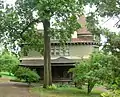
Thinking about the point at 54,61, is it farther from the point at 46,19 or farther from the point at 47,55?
the point at 46,19

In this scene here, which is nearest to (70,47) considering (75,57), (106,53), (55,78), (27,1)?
(75,57)

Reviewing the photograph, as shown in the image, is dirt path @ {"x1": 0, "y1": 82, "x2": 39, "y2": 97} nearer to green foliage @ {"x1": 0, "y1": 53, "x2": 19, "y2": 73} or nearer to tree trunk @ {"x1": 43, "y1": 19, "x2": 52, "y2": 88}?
tree trunk @ {"x1": 43, "y1": 19, "x2": 52, "y2": 88}

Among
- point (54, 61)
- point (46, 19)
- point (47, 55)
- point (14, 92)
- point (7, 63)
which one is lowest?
point (7, 63)

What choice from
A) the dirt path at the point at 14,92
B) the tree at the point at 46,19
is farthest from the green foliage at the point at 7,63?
the dirt path at the point at 14,92

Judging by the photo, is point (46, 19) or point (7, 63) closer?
point (46, 19)

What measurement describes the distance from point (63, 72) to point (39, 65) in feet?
12.9

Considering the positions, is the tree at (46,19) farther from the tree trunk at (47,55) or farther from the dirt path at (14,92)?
the dirt path at (14,92)

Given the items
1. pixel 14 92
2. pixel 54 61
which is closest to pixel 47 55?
pixel 14 92

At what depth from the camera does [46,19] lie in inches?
1226

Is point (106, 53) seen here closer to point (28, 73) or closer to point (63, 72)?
point (28, 73)

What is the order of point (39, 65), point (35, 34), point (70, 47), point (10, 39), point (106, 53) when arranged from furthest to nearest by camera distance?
point (70, 47)
point (39, 65)
point (35, 34)
point (10, 39)
point (106, 53)

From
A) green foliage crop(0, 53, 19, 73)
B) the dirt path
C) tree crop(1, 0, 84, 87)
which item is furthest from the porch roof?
green foliage crop(0, 53, 19, 73)

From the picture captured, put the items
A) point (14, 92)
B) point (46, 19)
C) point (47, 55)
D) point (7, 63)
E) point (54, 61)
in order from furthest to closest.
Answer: point (7, 63) < point (54, 61) < point (47, 55) < point (46, 19) < point (14, 92)

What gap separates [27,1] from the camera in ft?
107
